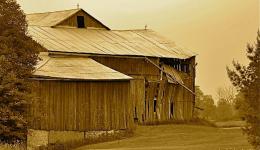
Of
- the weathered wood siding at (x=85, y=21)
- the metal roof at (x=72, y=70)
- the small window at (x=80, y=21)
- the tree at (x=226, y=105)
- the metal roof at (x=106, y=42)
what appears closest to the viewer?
the metal roof at (x=72, y=70)

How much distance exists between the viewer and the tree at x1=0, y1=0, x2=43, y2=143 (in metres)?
36.8

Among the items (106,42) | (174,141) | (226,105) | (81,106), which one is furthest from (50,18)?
(226,105)

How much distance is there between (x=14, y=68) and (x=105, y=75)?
9.76 metres

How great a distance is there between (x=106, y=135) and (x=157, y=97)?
39.9 ft

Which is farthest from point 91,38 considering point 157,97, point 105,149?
point 105,149

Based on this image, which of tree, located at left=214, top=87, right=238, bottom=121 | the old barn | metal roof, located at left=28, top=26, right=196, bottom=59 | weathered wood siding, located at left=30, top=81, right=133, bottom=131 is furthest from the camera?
tree, located at left=214, top=87, right=238, bottom=121

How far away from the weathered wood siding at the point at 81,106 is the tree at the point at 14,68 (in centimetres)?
421

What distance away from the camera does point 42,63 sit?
47062 mm

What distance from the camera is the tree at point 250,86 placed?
21.6 m

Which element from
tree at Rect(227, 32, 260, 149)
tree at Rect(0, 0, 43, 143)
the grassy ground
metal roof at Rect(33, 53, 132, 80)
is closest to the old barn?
Answer: metal roof at Rect(33, 53, 132, 80)

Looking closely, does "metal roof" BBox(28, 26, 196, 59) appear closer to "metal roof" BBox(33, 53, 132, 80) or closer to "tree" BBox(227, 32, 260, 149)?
"metal roof" BBox(33, 53, 132, 80)

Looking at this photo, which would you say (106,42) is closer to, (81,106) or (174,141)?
(81,106)

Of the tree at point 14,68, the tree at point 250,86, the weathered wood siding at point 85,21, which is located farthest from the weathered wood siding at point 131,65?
the tree at point 250,86

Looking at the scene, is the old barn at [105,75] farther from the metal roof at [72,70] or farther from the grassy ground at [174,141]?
the grassy ground at [174,141]
